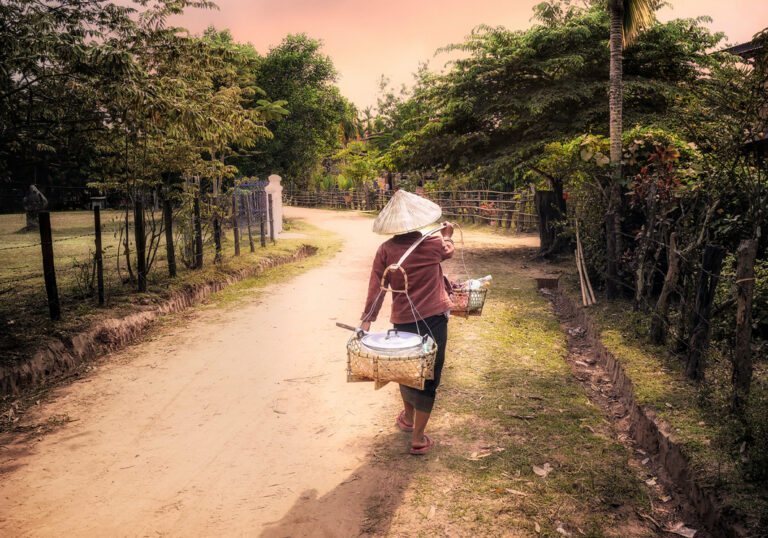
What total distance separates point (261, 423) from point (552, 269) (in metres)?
9.33

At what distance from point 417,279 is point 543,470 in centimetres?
164

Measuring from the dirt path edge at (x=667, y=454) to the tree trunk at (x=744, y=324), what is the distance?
0.56 metres

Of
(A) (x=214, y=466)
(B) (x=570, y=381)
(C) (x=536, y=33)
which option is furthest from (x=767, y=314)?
(C) (x=536, y=33)

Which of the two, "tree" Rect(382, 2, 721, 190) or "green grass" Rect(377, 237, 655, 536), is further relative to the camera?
"tree" Rect(382, 2, 721, 190)

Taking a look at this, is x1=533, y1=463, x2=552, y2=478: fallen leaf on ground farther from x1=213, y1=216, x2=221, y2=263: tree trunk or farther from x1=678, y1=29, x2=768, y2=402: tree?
x1=213, y1=216, x2=221, y2=263: tree trunk

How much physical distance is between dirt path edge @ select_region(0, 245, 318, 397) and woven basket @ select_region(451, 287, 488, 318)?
4.50m

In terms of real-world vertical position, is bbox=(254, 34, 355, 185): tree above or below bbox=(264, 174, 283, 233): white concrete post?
above

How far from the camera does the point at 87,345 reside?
6516mm

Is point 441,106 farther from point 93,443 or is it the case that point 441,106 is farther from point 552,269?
point 93,443

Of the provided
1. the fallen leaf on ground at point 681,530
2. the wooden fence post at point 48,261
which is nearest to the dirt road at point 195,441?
the wooden fence post at point 48,261

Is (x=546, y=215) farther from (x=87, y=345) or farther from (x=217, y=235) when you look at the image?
(x=87, y=345)

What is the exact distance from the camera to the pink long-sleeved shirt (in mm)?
3854

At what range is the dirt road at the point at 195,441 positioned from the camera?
3.40 metres

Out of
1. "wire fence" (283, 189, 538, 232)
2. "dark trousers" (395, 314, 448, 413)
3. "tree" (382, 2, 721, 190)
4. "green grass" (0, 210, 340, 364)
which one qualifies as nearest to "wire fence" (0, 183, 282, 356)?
"green grass" (0, 210, 340, 364)
